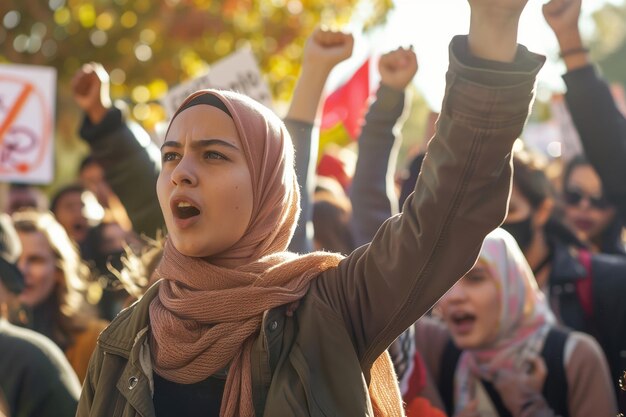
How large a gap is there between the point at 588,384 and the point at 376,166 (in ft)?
3.63

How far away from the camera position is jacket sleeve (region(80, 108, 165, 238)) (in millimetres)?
4324

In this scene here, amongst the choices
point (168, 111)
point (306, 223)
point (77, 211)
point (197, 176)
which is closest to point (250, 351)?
point (197, 176)

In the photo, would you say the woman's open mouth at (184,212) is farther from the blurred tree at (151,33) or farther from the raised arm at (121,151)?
the blurred tree at (151,33)

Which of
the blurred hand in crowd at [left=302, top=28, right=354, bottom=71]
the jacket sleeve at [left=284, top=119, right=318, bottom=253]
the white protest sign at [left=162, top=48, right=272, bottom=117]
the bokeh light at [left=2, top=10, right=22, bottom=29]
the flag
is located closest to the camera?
the jacket sleeve at [left=284, top=119, right=318, bottom=253]

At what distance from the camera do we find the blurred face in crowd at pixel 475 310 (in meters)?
4.70

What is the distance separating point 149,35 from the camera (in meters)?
15.0

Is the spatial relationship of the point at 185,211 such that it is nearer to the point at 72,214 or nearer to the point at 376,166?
the point at 376,166

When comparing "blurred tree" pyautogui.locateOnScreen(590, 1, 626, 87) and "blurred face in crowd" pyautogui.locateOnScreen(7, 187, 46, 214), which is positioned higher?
"blurred face in crowd" pyautogui.locateOnScreen(7, 187, 46, 214)

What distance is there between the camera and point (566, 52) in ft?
14.8

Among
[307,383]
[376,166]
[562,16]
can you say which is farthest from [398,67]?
[307,383]

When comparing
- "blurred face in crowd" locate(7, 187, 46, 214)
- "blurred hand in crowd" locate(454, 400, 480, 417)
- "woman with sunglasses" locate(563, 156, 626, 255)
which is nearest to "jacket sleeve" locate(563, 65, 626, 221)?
"blurred hand in crowd" locate(454, 400, 480, 417)

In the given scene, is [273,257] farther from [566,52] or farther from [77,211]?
[77,211]

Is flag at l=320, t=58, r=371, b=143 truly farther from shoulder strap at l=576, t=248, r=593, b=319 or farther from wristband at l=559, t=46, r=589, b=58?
wristband at l=559, t=46, r=589, b=58

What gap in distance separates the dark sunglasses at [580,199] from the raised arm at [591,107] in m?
2.18
